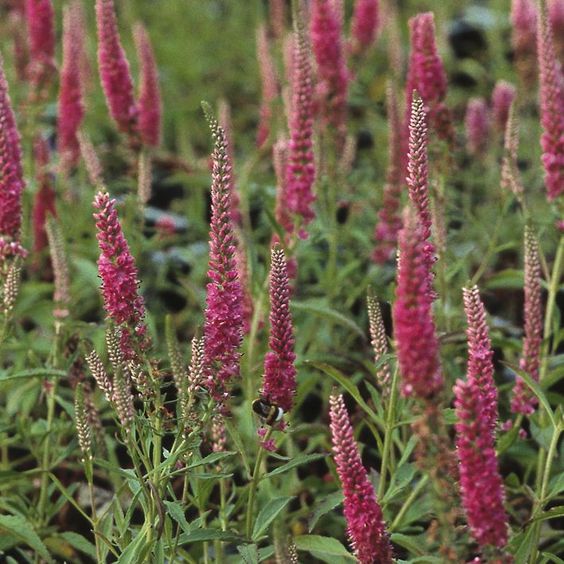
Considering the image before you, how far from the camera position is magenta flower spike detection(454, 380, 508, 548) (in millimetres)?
2312

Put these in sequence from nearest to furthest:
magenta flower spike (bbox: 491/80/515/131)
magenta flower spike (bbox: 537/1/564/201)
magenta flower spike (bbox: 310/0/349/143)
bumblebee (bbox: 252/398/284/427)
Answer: bumblebee (bbox: 252/398/284/427), magenta flower spike (bbox: 537/1/564/201), magenta flower spike (bbox: 310/0/349/143), magenta flower spike (bbox: 491/80/515/131)

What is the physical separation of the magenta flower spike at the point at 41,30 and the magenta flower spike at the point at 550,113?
112 inches

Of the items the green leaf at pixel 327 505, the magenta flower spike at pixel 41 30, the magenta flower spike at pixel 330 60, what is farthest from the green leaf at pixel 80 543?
the magenta flower spike at pixel 41 30

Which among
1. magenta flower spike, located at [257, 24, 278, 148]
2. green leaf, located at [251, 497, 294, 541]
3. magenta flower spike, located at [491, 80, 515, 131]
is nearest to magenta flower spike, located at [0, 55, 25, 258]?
green leaf, located at [251, 497, 294, 541]

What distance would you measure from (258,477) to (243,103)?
659 cm

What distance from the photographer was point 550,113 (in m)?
4.23

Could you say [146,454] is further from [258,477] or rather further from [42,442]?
[42,442]

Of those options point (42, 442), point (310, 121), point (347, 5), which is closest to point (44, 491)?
point (42, 442)

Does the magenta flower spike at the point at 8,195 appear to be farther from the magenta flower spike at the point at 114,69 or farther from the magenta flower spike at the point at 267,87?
the magenta flower spike at the point at 267,87

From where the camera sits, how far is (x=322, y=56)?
5191 mm

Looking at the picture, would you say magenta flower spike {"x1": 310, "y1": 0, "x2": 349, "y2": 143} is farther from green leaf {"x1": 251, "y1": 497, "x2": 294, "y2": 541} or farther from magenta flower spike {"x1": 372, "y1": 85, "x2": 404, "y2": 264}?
green leaf {"x1": 251, "y1": 497, "x2": 294, "y2": 541}

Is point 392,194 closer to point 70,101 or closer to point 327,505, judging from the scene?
point 70,101

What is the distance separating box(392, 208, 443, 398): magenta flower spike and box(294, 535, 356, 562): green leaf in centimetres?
117

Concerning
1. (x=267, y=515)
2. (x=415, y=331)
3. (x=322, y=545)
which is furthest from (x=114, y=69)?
(x=415, y=331)
